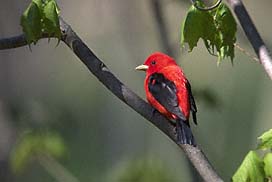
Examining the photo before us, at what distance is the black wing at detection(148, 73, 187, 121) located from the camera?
3234 millimetres

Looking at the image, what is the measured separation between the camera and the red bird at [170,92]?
126 inches

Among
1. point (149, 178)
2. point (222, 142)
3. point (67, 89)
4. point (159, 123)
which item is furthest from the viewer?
point (67, 89)

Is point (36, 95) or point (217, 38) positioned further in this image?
point (36, 95)

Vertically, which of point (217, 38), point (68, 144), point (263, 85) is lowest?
point (263, 85)

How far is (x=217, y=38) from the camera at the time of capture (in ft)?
9.14

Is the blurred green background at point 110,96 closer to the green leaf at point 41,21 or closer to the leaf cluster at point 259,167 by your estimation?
the green leaf at point 41,21

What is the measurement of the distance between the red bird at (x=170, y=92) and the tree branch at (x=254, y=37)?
38cm

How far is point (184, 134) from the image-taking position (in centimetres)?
290

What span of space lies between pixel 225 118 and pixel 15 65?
1365mm

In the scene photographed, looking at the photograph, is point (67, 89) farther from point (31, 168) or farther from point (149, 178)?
point (149, 178)

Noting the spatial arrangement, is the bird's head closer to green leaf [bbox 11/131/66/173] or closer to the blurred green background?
green leaf [bbox 11/131/66/173]

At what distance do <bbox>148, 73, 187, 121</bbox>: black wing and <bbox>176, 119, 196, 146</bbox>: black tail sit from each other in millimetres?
87

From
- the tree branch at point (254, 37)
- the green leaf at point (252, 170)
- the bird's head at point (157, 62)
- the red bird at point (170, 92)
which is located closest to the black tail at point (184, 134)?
the red bird at point (170, 92)

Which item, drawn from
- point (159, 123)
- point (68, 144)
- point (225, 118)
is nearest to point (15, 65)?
point (68, 144)
